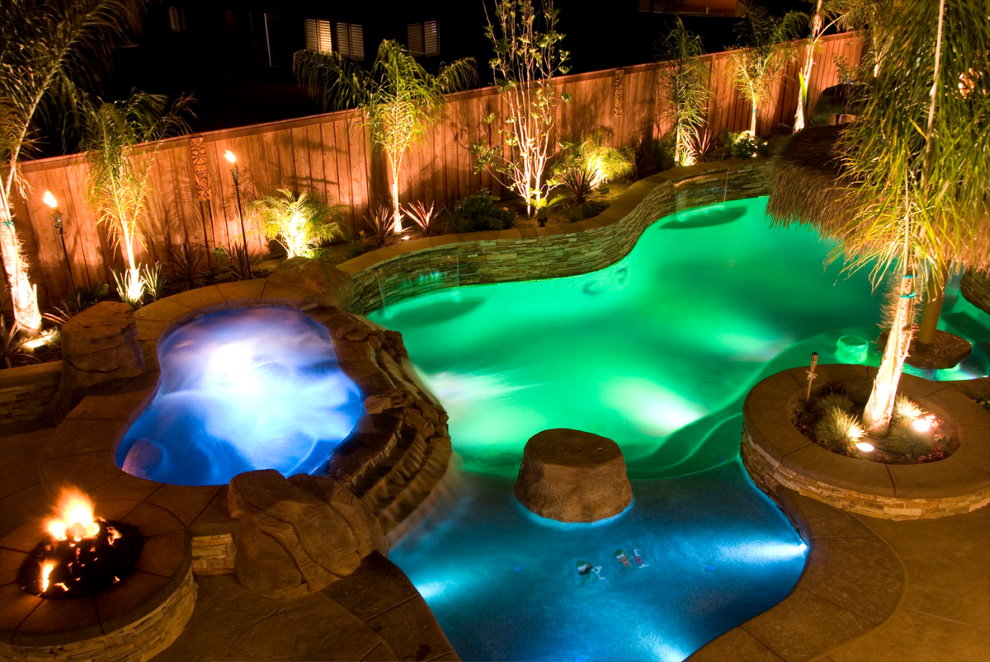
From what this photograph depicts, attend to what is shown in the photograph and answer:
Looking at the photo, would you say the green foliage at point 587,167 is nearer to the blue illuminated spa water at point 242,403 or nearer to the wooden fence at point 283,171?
the wooden fence at point 283,171

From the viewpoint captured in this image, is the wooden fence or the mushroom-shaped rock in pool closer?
the mushroom-shaped rock in pool

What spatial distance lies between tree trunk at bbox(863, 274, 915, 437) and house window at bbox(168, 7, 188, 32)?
59.3 ft

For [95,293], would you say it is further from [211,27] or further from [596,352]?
[211,27]

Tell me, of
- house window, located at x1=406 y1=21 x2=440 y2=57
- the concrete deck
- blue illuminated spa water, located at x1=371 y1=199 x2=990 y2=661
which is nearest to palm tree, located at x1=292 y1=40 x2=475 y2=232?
blue illuminated spa water, located at x1=371 y1=199 x2=990 y2=661

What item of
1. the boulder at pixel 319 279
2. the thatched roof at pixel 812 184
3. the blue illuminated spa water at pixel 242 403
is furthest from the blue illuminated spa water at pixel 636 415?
the thatched roof at pixel 812 184

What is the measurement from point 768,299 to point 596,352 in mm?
3140

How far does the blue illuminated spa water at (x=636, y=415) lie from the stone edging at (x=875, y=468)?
0.40 metres

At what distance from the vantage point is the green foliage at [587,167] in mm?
12273

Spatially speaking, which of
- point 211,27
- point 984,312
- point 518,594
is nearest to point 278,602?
point 518,594

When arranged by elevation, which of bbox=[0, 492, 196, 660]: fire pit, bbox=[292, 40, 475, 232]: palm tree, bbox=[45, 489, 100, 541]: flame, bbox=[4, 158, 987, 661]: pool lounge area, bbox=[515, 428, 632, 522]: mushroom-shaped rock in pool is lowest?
bbox=[4, 158, 987, 661]: pool lounge area

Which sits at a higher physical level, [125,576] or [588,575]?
[125,576]

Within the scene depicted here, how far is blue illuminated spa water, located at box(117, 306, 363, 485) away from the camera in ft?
21.7

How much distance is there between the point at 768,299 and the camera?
11414 mm

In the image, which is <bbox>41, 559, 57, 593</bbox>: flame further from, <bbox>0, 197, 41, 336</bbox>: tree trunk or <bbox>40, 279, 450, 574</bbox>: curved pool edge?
<bbox>0, 197, 41, 336</bbox>: tree trunk
